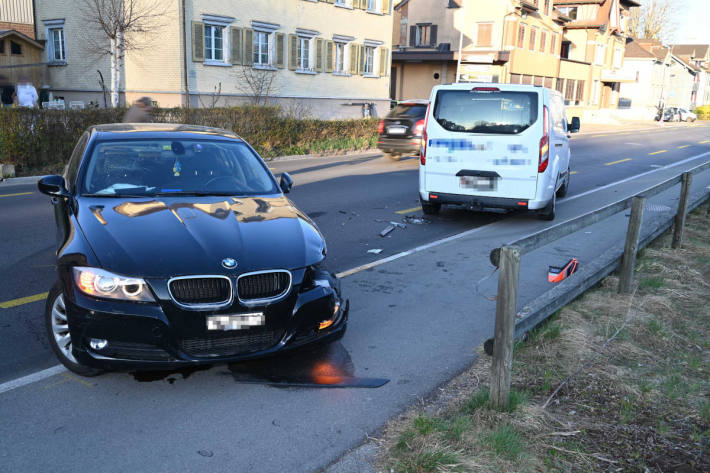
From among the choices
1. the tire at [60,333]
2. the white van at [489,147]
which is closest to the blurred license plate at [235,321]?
the tire at [60,333]

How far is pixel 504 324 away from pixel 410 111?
15.7m

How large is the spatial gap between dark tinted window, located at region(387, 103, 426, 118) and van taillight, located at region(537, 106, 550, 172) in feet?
30.5

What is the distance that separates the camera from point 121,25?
Answer: 2377cm

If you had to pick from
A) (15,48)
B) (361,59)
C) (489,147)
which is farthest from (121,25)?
(489,147)

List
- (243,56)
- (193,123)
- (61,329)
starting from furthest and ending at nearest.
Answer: (243,56) → (193,123) → (61,329)

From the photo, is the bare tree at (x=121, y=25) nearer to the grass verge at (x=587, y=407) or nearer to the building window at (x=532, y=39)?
the grass verge at (x=587, y=407)

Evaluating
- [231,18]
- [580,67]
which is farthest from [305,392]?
[580,67]

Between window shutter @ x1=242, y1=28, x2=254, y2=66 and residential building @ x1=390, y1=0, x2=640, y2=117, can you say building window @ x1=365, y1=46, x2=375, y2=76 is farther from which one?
window shutter @ x1=242, y1=28, x2=254, y2=66

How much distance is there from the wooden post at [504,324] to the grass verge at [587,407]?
118 mm

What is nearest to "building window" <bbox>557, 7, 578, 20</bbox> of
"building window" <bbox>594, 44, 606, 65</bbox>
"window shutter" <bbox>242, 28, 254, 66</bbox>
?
"building window" <bbox>594, 44, 606, 65</bbox>

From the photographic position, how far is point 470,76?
152 ft

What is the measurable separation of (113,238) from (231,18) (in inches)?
966

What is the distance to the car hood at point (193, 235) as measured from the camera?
12.8ft

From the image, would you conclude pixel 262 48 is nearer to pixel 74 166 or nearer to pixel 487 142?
pixel 487 142
